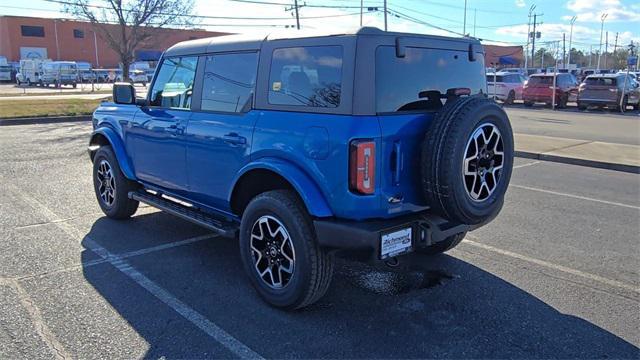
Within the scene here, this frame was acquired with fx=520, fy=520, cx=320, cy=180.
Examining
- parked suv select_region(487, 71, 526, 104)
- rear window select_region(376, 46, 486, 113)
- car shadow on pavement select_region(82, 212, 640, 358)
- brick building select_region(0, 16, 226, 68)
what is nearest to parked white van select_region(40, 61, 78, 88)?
brick building select_region(0, 16, 226, 68)

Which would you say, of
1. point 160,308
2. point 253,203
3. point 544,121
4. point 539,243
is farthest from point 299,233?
point 544,121

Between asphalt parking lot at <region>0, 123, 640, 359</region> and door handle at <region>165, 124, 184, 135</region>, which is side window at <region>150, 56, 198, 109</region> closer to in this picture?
door handle at <region>165, 124, 184, 135</region>

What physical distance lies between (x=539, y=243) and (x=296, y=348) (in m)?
3.15

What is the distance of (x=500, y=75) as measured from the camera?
2870 centimetres

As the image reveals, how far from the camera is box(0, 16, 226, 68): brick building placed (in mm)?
73375

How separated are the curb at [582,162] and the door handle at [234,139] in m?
8.43

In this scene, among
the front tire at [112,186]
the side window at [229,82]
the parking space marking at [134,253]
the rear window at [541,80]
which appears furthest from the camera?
the rear window at [541,80]

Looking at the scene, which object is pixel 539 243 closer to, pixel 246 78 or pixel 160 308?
pixel 246 78

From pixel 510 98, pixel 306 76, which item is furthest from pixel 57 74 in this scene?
pixel 306 76

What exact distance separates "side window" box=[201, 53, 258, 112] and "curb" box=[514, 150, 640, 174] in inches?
328

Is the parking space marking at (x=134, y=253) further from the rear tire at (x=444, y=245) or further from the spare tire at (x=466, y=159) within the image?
the spare tire at (x=466, y=159)

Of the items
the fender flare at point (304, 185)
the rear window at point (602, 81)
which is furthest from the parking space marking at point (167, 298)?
the rear window at point (602, 81)

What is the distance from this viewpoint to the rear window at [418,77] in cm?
340

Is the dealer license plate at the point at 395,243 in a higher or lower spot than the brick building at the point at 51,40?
lower
